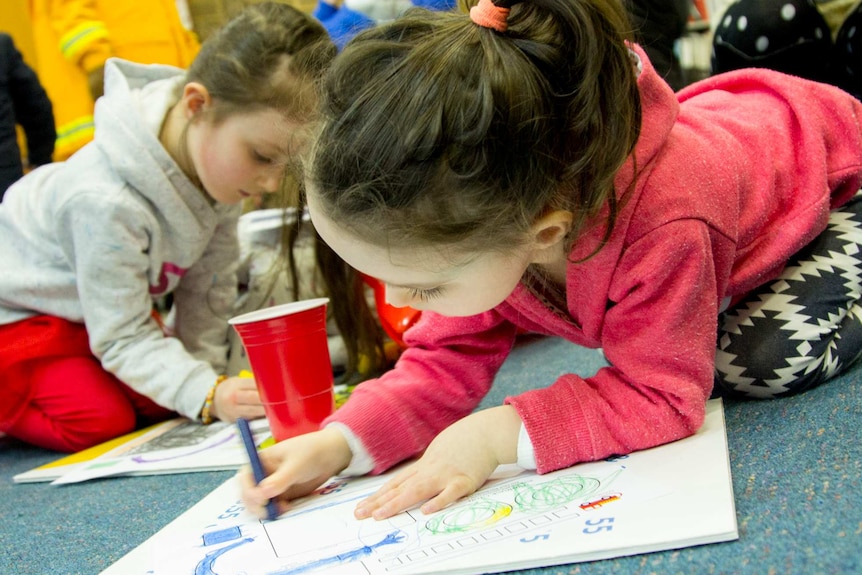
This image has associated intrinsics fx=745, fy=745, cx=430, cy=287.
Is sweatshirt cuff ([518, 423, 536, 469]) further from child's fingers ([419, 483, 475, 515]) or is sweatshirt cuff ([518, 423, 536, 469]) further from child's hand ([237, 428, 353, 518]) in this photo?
child's hand ([237, 428, 353, 518])

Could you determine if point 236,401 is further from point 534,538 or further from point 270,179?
point 534,538

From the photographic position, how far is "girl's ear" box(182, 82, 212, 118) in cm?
116

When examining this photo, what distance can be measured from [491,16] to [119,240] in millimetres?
778

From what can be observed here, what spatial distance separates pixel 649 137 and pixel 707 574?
1.11ft

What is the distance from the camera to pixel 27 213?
48.1 inches

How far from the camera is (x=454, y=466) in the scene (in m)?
0.59

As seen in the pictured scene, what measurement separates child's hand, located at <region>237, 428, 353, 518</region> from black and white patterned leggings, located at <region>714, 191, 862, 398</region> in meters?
0.39

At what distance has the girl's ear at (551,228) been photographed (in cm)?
57

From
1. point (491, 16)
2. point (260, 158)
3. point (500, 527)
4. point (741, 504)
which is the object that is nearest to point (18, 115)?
point (260, 158)

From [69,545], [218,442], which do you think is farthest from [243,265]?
[69,545]

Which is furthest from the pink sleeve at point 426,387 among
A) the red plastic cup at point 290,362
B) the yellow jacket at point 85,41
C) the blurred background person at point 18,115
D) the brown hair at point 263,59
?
the yellow jacket at point 85,41

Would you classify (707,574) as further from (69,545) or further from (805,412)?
(69,545)

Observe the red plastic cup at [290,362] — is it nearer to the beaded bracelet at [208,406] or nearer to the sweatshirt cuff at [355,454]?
the sweatshirt cuff at [355,454]

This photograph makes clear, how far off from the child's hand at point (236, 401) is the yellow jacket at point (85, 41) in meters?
1.26
